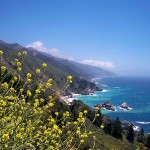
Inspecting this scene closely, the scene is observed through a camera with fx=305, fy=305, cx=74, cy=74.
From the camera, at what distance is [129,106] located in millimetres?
165625

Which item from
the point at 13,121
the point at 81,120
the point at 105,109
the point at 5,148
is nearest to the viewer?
the point at 5,148

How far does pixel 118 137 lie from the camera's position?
303 feet

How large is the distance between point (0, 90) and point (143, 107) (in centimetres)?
16408

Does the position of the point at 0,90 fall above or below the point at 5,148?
above

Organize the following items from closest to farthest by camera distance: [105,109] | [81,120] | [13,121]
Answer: [13,121], [81,120], [105,109]

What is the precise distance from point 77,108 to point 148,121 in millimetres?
44739

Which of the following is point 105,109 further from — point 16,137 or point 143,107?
point 16,137

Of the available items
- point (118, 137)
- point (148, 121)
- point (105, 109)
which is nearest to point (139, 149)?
point (118, 137)

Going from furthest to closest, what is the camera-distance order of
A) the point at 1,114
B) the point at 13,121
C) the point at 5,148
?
1. the point at 1,114
2. the point at 13,121
3. the point at 5,148

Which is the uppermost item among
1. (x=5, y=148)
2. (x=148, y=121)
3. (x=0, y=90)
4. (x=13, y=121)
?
(x=0, y=90)

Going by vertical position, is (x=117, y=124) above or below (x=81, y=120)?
below

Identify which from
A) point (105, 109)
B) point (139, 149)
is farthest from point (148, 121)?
point (139, 149)

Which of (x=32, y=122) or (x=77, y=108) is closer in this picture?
(x=32, y=122)

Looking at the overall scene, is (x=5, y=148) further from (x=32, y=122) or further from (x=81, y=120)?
(x=81, y=120)
